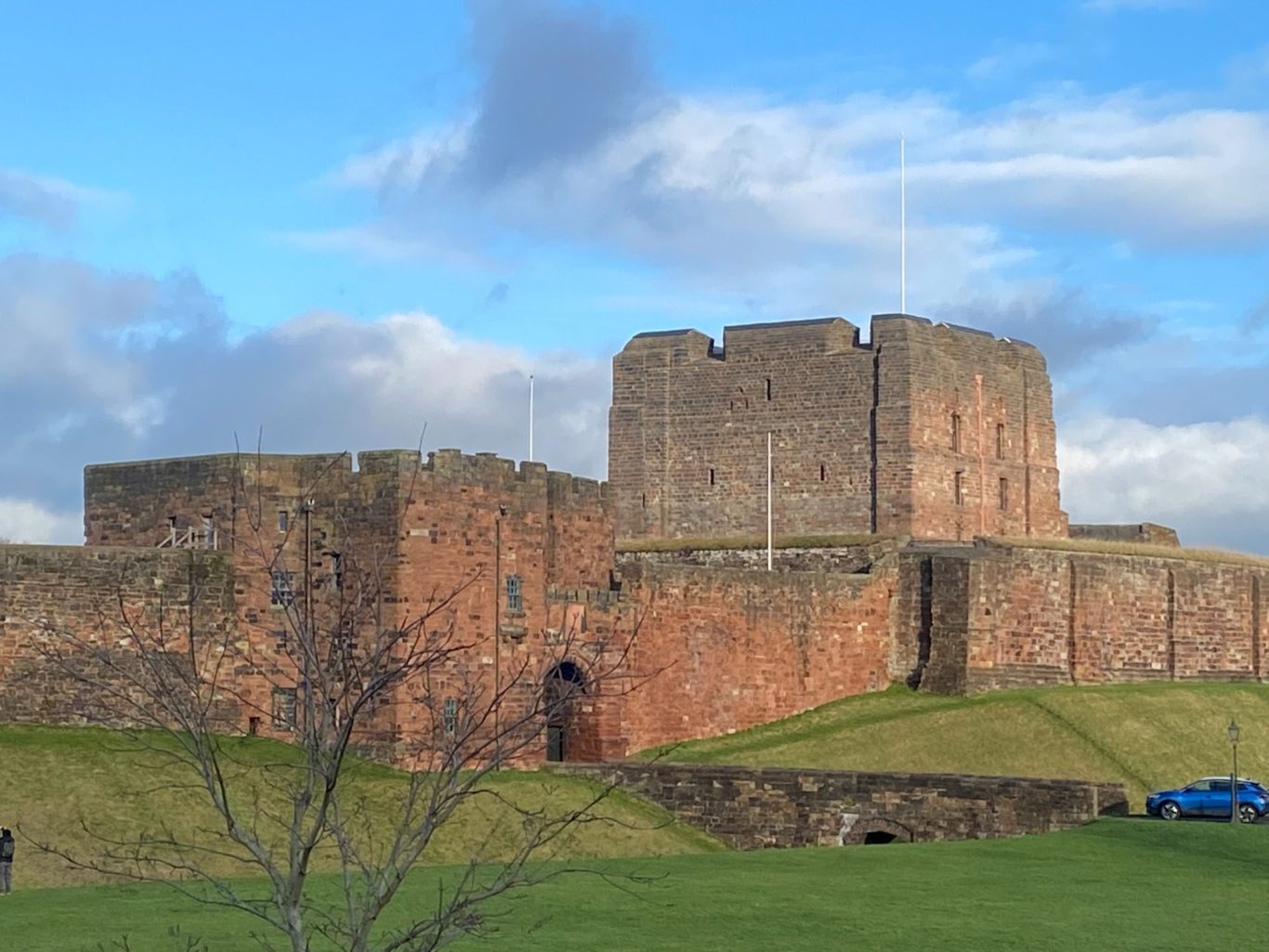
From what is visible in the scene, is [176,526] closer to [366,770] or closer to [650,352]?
[366,770]

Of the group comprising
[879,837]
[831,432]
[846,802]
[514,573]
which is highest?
[831,432]

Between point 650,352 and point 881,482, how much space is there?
758 centimetres

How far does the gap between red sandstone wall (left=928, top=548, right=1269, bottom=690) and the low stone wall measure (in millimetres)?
10718

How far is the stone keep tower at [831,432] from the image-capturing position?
5456 cm

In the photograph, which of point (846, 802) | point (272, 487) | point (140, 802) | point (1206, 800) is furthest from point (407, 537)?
point (1206, 800)

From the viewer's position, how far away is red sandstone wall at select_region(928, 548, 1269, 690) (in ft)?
153

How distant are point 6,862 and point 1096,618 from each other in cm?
2887

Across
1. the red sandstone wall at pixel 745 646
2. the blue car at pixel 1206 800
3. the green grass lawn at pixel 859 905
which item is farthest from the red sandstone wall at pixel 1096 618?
the green grass lawn at pixel 859 905

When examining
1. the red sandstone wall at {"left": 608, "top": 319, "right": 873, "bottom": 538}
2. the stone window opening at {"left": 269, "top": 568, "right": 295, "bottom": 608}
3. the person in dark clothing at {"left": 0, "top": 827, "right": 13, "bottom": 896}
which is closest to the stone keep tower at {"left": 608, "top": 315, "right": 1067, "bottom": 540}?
the red sandstone wall at {"left": 608, "top": 319, "right": 873, "bottom": 538}

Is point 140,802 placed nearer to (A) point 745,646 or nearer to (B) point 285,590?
(B) point 285,590

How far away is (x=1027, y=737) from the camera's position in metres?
42.2

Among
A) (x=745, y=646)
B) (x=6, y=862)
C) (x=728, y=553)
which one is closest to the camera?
(x=6, y=862)

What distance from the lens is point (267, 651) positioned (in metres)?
36.4

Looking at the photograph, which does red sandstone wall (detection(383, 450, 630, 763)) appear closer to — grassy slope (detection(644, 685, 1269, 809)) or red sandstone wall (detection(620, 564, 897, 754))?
red sandstone wall (detection(620, 564, 897, 754))
